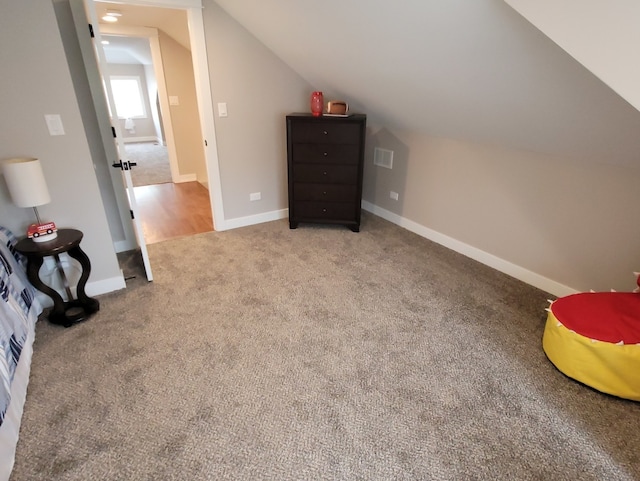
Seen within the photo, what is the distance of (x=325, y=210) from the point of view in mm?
3559

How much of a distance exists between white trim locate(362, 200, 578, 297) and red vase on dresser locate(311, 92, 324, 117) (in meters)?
1.32

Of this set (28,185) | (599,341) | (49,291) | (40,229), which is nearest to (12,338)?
(49,291)

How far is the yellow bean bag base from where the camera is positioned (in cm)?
158

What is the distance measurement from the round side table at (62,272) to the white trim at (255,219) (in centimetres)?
157

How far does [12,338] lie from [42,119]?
4.14 ft

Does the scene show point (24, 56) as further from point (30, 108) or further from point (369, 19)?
point (369, 19)

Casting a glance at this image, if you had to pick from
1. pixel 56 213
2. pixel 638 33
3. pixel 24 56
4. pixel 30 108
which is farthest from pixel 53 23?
pixel 638 33

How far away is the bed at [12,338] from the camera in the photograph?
1.36 m

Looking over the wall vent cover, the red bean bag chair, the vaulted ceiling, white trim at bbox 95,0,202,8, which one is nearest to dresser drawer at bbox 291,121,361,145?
the vaulted ceiling

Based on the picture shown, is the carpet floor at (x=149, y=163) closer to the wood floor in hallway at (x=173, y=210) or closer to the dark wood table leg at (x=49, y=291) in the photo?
the wood floor in hallway at (x=173, y=210)

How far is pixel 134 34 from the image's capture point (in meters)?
4.34

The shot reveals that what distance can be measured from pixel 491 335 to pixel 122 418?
6.77 feet

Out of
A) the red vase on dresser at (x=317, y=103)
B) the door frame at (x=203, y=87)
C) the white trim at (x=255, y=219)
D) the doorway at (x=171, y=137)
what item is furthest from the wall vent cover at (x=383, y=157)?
the doorway at (x=171, y=137)

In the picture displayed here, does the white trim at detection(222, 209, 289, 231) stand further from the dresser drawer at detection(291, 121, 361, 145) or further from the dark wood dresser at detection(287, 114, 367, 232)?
the dresser drawer at detection(291, 121, 361, 145)
